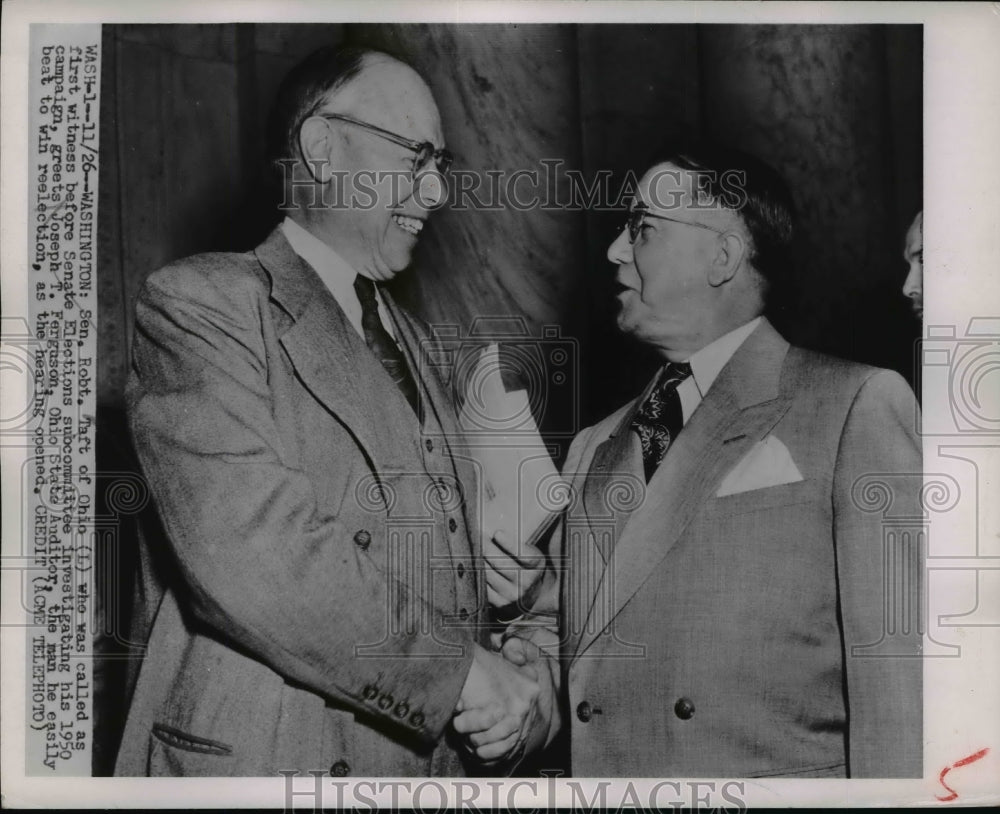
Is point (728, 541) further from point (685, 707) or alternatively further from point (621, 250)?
point (621, 250)

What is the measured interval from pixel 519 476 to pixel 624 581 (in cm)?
37

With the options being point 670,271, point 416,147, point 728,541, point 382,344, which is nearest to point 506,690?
point 728,541

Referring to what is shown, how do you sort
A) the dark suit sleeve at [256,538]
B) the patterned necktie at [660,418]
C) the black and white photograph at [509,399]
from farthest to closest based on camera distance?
the patterned necktie at [660,418] < the black and white photograph at [509,399] < the dark suit sleeve at [256,538]

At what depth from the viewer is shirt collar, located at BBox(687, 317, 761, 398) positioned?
126 inches

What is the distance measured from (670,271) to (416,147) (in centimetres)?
72

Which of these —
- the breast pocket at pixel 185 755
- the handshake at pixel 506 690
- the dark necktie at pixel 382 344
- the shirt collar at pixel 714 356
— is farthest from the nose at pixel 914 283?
the breast pocket at pixel 185 755

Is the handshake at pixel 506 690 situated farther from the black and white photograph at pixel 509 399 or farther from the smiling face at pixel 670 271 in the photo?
the smiling face at pixel 670 271

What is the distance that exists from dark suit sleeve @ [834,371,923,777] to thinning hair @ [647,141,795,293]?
398 mm

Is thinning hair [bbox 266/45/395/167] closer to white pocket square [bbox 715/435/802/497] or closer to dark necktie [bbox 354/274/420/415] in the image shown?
dark necktie [bbox 354/274/420/415]

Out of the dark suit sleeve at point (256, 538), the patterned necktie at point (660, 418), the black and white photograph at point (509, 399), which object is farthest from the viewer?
the patterned necktie at point (660, 418)

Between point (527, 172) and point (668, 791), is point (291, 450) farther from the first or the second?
point (668, 791)

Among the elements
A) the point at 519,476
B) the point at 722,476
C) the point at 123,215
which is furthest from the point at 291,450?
the point at 722,476

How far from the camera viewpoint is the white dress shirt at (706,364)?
3211 mm

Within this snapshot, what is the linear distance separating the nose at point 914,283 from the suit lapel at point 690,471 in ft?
1.34
